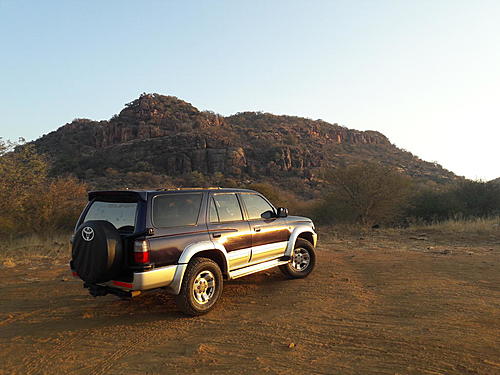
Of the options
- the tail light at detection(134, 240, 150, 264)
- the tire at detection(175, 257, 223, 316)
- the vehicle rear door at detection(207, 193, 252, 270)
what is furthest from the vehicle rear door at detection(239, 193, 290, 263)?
the tail light at detection(134, 240, 150, 264)

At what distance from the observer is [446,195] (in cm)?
2298

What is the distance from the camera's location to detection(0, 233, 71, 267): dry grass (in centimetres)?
970

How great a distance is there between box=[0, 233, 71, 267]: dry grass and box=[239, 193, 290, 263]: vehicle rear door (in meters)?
6.73

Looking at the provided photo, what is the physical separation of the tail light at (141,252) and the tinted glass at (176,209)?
0.36m

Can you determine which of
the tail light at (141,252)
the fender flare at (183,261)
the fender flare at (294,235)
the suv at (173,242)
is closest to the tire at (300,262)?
the fender flare at (294,235)

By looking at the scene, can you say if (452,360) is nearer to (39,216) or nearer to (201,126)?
(39,216)

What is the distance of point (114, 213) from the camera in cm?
473

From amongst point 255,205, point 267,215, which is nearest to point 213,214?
point 255,205

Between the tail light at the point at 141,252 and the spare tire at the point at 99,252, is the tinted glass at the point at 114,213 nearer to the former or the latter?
the spare tire at the point at 99,252

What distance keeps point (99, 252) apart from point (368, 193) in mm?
17791

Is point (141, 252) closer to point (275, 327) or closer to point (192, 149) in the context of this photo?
point (275, 327)

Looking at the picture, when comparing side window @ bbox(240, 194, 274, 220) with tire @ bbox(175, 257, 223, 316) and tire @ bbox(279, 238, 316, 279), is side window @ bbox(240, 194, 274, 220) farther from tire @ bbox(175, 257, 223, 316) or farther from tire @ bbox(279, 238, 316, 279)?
tire @ bbox(175, 257, 223, 316)

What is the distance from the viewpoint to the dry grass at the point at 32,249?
970 cm

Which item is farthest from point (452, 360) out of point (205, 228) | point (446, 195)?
point (446, 195)
